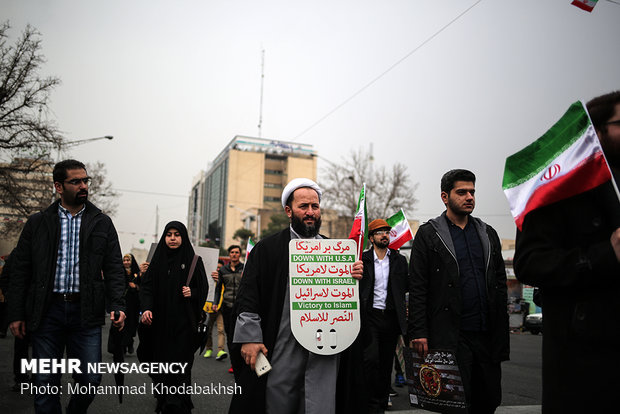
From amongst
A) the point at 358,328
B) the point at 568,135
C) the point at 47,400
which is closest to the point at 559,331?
the point at 568,135

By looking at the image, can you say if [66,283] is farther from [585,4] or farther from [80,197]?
[585,4]

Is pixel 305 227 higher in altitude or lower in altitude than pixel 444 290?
higher

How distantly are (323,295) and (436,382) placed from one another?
1.18 meters

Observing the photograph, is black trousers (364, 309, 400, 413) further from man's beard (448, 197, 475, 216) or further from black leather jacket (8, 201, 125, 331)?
black leather jacket (8, 201, 125, 331)

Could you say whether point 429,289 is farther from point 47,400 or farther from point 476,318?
point 47,400

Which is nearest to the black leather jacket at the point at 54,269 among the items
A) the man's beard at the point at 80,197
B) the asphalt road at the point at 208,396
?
the man's beard at the point at 80,197

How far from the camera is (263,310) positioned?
322 cm

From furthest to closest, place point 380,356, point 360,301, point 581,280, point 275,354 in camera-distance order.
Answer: point 380,356, point 360,301, point 275,354, point 581,280

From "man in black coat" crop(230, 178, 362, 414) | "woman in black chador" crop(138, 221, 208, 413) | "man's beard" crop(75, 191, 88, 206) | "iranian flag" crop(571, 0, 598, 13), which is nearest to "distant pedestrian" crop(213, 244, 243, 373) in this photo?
"woman in black chador" crop(138, 221, 208, 413)

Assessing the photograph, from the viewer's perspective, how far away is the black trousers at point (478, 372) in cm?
364

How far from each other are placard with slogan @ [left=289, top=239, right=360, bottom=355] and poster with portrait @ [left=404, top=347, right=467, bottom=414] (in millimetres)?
874

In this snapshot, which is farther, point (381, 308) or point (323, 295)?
point (381, 308)

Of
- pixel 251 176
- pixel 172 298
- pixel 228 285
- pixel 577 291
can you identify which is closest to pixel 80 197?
pixel 172 298

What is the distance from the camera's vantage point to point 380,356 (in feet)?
18.3
